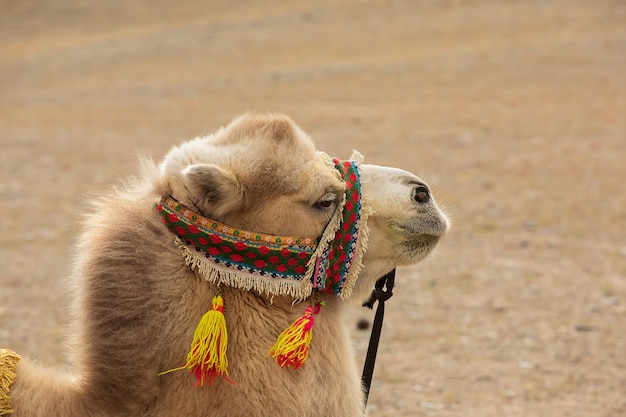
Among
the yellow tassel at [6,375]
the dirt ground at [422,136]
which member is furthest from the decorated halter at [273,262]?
the dirt ground at [422,136]

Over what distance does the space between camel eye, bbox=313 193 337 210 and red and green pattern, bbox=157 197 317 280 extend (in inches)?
6.1

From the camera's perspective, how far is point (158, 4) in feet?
116

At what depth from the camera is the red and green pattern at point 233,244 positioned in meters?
3.17

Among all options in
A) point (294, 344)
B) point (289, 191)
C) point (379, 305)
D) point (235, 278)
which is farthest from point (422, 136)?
point (294, 344)

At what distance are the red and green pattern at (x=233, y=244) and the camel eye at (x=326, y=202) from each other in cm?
16

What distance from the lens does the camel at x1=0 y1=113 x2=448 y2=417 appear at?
9.97ft

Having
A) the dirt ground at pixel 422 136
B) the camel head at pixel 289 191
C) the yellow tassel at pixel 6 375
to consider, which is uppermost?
the dirt ground at pixel 422 136

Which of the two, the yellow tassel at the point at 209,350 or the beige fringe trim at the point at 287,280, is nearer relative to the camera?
the yellow tassel at the point at 209,350

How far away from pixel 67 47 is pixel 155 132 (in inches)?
555

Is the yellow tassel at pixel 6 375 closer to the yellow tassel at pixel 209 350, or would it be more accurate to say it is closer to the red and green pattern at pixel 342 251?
the yellow tassel at pixel 209 350

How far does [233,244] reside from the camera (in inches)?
126

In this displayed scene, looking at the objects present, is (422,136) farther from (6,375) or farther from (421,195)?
(6,375)

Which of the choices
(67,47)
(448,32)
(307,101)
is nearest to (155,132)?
(307,101)

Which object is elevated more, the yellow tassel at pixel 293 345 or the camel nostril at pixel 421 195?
the camel nostril at pixel 421 195
